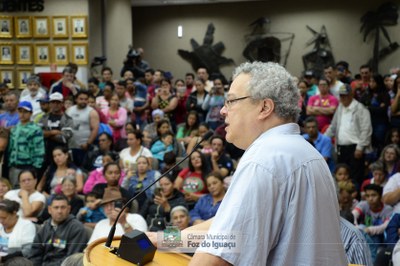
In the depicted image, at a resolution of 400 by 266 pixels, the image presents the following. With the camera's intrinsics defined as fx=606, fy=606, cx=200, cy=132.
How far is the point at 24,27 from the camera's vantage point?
305 inches

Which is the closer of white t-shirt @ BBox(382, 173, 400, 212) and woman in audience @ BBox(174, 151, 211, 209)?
white t-shirt @ BBox(382, 173, 400, 212)

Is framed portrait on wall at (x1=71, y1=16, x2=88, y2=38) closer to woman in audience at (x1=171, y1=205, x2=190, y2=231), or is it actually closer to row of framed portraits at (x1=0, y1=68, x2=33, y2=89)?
row of framed portraits at (x1=0, y1=68, x2=33, y2=89)

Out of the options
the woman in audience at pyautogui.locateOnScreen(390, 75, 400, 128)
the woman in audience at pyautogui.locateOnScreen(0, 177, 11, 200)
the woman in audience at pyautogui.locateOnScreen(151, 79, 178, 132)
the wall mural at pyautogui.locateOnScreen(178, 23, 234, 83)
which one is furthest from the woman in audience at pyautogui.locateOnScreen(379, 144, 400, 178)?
the wall mural at pyautogui.locateOnScreen(178, 23, 234, 83)

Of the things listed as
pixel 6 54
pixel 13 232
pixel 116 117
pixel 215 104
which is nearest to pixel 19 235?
pixel 13 232

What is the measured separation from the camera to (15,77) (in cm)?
723

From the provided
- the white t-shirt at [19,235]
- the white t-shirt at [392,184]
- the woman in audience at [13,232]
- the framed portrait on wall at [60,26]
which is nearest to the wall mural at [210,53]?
the framed portrait on wall at [60,26]

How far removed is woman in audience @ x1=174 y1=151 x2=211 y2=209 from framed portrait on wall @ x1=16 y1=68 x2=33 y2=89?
285 centimetres

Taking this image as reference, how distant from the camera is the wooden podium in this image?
1.45m

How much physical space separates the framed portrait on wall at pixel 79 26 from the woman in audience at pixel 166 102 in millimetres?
2248

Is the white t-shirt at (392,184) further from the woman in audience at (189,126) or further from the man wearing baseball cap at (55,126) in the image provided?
the man wearing baseball cap at (55,126)

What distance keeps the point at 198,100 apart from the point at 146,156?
1.50 meters

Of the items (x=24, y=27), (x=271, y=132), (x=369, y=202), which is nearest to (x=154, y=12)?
(x=24, y=27)

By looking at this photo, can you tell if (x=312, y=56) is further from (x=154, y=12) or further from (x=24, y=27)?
(x=24, y=27)

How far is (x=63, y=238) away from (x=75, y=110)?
286 centimetres
